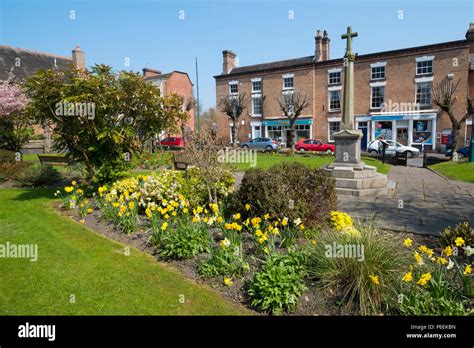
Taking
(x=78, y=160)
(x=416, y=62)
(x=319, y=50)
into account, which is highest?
(x=319, y=50)

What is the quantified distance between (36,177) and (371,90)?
3223 centimetres

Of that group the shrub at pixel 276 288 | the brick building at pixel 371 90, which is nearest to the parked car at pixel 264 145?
the brick building at pixel 371 90

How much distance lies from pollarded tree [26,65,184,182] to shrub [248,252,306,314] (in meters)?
6.72

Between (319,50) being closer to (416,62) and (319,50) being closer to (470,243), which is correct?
(416,62)

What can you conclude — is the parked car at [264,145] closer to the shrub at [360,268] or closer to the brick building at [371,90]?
the brick building at [371,90]

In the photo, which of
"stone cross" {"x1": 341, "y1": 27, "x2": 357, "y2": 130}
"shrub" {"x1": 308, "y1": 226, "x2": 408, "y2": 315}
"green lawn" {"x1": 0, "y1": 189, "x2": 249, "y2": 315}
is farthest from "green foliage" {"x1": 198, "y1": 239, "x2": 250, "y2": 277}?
"stone cross" {"x1": 341, "y1": 27, "x2": 357, "y2": 130}

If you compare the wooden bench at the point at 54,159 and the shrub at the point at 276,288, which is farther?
the wooden bench at the point at 54,159

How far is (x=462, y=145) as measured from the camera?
29.0 metres

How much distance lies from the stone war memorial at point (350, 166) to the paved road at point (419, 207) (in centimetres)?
56

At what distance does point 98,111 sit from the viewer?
9.23 m

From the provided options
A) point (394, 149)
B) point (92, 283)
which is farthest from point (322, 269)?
point (394, 149)

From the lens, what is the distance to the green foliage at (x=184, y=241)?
17.2 feet

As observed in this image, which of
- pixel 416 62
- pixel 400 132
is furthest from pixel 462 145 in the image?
pixel 416 62
